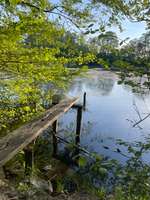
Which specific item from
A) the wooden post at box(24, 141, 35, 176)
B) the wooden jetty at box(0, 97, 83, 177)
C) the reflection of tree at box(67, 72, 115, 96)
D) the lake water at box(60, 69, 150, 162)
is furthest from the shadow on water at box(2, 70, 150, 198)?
the reflection of tree at box(67, 72, 115, 96)

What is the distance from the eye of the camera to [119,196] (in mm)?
3904

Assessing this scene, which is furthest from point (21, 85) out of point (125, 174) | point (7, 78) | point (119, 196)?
point (125, 174)

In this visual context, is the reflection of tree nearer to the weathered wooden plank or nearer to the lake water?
the lake water

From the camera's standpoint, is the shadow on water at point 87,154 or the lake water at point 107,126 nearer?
the shadow on water at point 87,154

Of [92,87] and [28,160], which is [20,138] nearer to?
[28,160]

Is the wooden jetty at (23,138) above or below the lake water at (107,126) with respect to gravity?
above

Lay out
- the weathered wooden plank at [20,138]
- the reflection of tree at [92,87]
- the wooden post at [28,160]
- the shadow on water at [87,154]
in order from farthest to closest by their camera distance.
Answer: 1. the reflection of tree at [92,87]
2. the wooden post at [28,160]
3. the weathered wooden plank at [20,138]
4. the shadow on water at [87,154]

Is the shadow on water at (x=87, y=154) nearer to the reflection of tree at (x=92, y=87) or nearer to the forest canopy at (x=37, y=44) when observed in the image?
the forest canopy at (x=37, y=44)

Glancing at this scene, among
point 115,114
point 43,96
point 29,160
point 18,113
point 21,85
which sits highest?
point 21,85

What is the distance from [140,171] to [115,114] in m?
15.3

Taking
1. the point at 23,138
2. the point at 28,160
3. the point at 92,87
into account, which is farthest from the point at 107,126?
the point at 92,87

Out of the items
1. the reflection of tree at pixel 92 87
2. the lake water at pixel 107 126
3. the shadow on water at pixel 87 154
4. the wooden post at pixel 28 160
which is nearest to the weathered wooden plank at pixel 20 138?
Result: the wooden post at pixel 28 160

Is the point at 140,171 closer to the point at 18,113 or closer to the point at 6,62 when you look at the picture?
the point at 6,62

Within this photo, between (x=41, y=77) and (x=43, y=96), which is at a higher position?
(x=41, y=77)
